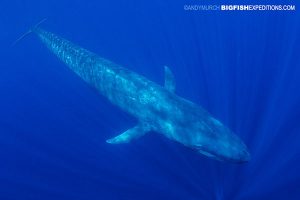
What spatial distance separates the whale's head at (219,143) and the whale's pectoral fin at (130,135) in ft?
6.45

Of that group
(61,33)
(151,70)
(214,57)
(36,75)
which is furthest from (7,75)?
(214,57)

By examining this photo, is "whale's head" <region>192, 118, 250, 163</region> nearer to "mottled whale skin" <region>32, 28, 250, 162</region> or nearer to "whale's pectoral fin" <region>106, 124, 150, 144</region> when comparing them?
"mottled whale skin" <region>32, 28, 250, 162</region>

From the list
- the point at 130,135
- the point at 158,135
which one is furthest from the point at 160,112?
the point at 158,135

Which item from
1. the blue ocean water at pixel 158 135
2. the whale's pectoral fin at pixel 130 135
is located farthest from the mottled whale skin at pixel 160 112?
the blue ocean water at pixel 158 135

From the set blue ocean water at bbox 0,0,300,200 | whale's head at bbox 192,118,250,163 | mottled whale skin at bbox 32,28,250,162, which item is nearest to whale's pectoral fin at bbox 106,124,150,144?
mottled whale skin at bbox 32,28,250,162

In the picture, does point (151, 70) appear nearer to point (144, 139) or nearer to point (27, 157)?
point (144, 139)

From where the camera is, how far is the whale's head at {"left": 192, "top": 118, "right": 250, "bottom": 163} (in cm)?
778

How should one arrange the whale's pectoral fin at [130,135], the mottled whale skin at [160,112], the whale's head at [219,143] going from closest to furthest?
the whale's head at [219,143], the mottled whale skin at [160,112], the whale's pectoral fin at [130,135]

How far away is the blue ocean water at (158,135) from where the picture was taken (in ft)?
31.8

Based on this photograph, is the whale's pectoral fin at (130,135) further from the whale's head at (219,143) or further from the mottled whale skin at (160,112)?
the whale's head at (219,143)

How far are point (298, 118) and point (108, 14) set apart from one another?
16.4m

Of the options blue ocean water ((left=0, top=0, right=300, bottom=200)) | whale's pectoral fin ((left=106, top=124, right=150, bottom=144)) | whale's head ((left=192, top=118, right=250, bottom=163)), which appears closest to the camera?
whale's head ((left=192, top=118, right=250, bottom=163))

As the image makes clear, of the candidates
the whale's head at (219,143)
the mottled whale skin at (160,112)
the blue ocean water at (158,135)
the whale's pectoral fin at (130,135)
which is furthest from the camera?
the whale's pectoral fin at (130,135)

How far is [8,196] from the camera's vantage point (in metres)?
10.8
